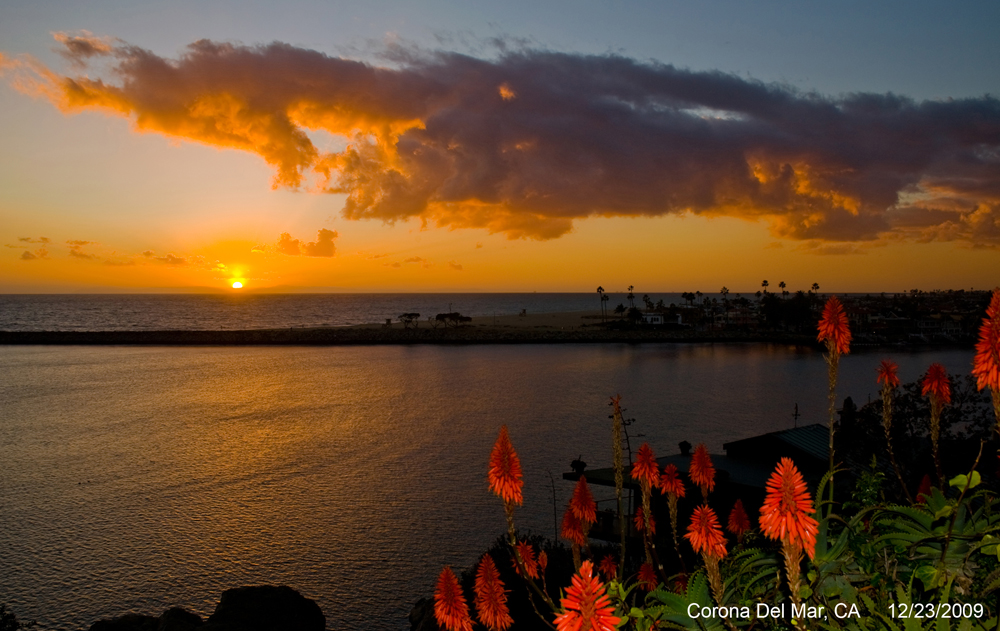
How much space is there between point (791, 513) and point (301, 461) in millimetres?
35377

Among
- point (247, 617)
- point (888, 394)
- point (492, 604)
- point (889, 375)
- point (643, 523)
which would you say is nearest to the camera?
point (492, 604)

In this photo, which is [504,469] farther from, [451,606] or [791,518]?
[791,518]

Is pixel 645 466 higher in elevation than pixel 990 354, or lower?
lower

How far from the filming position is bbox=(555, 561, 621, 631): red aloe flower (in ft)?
6.97

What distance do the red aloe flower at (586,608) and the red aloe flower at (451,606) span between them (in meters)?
2.21

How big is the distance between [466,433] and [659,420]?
13578 mm

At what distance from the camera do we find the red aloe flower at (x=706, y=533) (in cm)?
295

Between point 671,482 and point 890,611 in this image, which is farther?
point 671,482

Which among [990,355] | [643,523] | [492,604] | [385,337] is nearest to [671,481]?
[643,523]

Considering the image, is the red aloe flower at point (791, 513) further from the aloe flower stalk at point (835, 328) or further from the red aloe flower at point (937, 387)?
the red aloe flower at point (937, 387)

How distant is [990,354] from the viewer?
2881mm

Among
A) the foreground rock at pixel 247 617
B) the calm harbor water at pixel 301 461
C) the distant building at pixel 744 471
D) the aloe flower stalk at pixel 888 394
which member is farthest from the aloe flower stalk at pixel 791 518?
the calm harbor water at pixel 301 461

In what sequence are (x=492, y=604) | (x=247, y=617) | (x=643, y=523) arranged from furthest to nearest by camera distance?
(x=247, y=617)
(x=643, y=523)
(x=492, y=604)

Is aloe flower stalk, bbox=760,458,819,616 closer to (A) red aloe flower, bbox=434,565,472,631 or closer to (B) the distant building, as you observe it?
(A) red aloe flower, bbox=434,565,472,631
